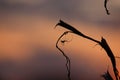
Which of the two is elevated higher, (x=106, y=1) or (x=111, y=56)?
(x=106, y=1)

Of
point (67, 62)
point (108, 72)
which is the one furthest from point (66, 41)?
point (108, 72)

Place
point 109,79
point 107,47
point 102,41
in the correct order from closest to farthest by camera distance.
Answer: point 107,47, point 102,41, point 109,79

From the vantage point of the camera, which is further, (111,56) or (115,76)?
(115,76)

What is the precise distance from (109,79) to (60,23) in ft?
2.23

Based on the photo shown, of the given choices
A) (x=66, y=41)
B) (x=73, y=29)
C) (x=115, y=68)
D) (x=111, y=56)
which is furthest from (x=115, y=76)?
(x=66, y=41)

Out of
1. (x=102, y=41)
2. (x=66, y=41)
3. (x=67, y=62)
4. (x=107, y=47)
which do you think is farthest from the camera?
(x=66, y=41)

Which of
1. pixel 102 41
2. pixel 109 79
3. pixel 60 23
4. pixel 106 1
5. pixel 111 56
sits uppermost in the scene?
pixel 106 1

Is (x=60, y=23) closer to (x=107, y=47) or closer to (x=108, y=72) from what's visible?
(x=107, y=47)

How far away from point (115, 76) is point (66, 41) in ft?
2.94

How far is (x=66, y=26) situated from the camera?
1.78 m

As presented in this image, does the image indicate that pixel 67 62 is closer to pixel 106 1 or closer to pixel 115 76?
pixel 115 76

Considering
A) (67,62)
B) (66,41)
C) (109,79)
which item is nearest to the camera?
(109,79)

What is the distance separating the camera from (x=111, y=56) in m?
1.75

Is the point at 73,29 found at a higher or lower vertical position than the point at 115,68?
higher
